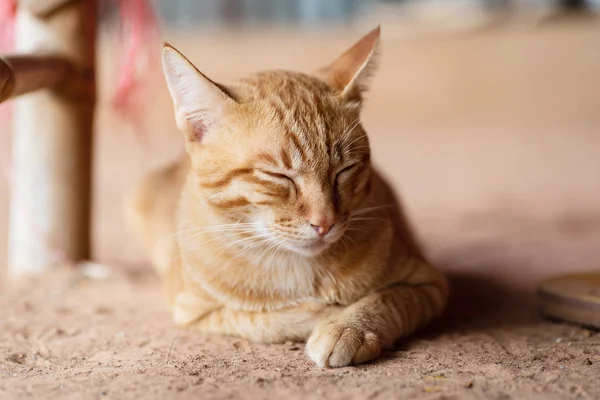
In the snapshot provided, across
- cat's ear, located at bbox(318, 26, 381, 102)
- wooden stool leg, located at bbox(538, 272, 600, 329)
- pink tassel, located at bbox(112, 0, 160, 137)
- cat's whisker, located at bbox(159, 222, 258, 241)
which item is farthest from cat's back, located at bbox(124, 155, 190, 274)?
wooden stool leg, located at bbox(538, 272, 600, 329)

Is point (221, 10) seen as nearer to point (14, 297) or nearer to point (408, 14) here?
point (408, 14)

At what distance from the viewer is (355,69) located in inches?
74.2

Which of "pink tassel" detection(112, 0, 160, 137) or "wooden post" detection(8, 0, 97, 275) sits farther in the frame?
"pink tassel" detection(112, 0, 160, 137)

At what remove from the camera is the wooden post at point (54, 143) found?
2510 millimetres

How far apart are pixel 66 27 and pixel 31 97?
0.85 ft

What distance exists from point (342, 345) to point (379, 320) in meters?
0.17

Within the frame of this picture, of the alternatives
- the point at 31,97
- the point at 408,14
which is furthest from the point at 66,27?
the point at 408,14

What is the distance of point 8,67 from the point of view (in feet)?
5.97

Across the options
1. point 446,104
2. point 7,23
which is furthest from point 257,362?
point 446,104

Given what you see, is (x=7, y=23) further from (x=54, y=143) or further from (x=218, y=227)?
(x=218, y=227)

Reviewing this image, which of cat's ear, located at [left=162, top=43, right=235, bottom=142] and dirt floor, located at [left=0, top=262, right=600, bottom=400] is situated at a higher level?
cat's ear, located at [left=162, top=43, right=235, bottom=142]

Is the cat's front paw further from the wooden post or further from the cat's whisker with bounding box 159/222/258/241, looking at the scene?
the wooden post

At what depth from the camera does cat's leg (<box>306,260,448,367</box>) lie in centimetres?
160

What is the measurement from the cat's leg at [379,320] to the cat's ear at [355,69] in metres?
0.48
